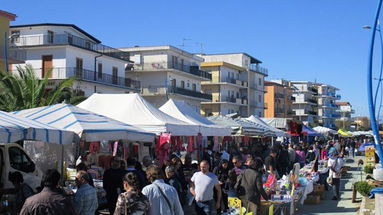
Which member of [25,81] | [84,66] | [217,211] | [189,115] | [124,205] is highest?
[84,66]

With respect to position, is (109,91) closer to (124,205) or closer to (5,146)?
(5,146)

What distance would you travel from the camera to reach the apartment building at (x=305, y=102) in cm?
11950

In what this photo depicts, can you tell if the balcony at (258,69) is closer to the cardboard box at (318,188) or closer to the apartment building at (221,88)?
the apartment building at (221,88)

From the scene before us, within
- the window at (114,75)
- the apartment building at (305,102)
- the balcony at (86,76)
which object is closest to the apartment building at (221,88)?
the balcony at (86,76)

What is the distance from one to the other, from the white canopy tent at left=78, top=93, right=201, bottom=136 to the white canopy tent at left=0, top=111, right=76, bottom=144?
16.4 feet

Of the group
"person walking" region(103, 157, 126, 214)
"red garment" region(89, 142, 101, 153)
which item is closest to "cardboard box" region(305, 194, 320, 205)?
"red garment" region(89, 142, 101, 153)

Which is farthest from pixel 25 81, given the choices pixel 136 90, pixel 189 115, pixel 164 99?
pixel 164 99

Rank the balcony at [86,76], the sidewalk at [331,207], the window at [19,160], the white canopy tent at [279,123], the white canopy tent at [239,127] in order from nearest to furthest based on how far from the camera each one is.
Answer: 1. the window at [19,160]
2. the sidewalk at [331,207]
3. the white canopy tent at [239,127]
4. the white canopy tent at [279,123]
5. the balcony at [86,76]

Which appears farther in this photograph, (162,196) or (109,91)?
(109,91)

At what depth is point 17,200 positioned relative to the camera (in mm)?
8039

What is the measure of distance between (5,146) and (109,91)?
35629mm

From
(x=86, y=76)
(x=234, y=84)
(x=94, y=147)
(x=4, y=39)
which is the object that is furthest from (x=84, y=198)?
(x=234, y=84)

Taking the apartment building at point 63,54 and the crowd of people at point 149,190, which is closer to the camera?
the crowd of people at point 149,190

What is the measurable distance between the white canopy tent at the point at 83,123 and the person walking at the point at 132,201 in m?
4.86
